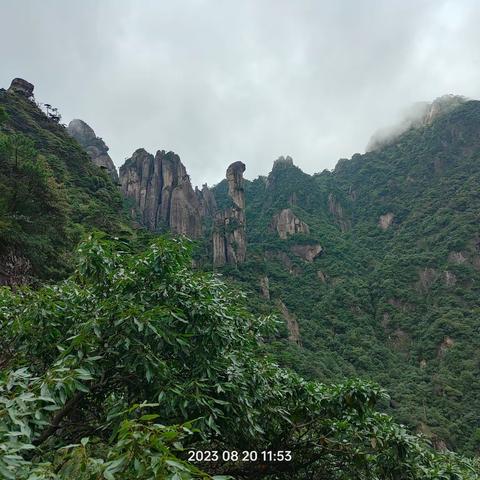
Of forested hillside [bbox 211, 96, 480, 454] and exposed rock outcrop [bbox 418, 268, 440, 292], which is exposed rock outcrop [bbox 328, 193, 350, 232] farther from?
exposed rock outcrop [bbox 418, 268, 440, 292]

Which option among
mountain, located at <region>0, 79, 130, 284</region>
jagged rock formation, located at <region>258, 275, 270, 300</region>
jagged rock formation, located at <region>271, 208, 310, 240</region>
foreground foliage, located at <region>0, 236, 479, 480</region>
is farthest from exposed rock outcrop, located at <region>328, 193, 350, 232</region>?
foreground foliage, located at <region>0, 236, 479, 480</region>

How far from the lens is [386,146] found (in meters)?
156

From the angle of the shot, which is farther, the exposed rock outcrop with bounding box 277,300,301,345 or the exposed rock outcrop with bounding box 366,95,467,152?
the exposed rock outcrop with bounding box 366,95,467,152

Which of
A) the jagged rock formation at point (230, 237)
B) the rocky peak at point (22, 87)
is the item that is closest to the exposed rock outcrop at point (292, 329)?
the jagged rock formation at point (230, 237)

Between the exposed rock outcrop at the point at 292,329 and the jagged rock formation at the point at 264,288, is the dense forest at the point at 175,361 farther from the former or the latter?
the jagged rock formation at the point at 264,288

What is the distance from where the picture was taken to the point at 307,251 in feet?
333

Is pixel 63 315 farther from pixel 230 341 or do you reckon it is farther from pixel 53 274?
pixel 53 274

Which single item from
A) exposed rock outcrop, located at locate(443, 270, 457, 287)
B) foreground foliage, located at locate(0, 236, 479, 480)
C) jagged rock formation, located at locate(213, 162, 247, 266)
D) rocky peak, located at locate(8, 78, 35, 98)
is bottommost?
foreground foliage, located at locate(0, 236, 479, 480)

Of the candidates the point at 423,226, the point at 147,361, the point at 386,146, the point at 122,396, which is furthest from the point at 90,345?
the point at 386,146

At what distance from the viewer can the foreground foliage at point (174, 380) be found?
377cm

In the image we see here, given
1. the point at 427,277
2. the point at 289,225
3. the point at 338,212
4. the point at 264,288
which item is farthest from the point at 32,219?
the point at 338,212

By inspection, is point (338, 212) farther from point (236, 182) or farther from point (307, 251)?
point (236, 182)

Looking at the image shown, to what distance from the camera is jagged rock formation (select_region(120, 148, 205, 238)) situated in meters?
79.6

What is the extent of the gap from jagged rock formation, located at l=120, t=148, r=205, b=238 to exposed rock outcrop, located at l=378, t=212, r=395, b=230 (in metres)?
61.2
